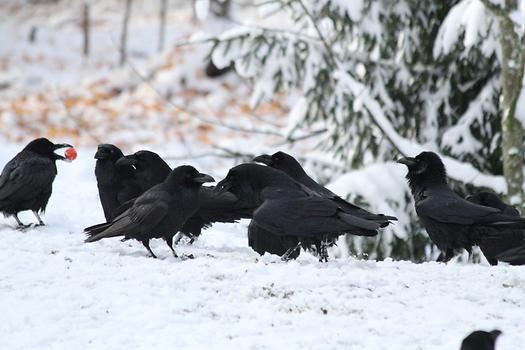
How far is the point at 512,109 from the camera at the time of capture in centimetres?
1026

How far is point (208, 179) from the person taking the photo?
7.59 meters

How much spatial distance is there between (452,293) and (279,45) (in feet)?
20.2

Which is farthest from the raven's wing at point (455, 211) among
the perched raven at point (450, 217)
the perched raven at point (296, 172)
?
the perched raven at point (296, 172)

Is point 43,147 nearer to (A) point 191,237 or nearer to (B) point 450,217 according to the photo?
(A) point 191,237

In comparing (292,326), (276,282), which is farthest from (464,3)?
(292,326)

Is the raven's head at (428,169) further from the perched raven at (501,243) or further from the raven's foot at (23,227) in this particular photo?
the raven's foot at (23,227)

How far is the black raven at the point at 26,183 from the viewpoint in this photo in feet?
29.4

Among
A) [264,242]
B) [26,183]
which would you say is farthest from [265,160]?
[26,183]

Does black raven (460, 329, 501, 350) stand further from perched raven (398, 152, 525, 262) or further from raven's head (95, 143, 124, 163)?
raven's head (95, 143, 124, 163)

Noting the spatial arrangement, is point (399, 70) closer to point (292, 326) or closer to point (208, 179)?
point (208, 179)

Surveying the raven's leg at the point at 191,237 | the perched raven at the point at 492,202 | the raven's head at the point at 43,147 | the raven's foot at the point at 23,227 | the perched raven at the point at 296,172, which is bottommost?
the raven's foot at the point at 23,227

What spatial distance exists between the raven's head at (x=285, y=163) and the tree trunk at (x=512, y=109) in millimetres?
3188

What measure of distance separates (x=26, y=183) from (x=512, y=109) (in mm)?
5971

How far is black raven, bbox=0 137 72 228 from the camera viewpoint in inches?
353
